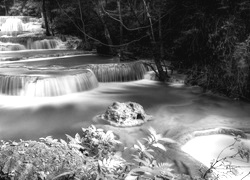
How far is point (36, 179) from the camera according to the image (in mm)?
2166

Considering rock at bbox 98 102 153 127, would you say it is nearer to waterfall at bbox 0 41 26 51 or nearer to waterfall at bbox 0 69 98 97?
waterfall at bbox 0 69 98 97

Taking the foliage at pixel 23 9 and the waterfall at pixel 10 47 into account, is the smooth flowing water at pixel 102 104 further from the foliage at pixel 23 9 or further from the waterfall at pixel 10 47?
the foliage at pixel 23 9

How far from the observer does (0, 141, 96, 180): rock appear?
2182mm

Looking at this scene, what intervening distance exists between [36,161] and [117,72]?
953cm

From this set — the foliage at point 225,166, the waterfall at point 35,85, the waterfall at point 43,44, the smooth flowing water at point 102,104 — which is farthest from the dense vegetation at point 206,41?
the waterfall at point 43,44

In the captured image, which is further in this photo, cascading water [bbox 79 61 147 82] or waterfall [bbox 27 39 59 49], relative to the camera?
waterfall [bbox 27 39 59 49]

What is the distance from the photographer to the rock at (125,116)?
618cm

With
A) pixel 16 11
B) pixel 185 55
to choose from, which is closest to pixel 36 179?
pixel 185 55

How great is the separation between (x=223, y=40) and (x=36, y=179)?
300 inches

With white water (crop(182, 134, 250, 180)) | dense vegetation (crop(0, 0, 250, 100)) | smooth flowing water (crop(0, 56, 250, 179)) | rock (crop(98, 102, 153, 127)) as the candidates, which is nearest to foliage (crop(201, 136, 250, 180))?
white water (crop(182, 134, 250, 180))

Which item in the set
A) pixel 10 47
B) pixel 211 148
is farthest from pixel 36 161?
pixel 10 47

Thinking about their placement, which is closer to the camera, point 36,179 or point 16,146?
point 36,179

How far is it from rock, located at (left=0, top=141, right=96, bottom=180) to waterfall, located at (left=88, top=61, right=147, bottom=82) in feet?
29.9

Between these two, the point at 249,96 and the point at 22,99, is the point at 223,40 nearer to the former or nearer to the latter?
the point at 249,96
